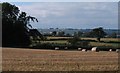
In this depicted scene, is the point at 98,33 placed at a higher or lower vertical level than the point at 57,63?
higher

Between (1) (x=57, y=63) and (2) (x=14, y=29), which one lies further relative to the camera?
(2) (x=14, y=29)

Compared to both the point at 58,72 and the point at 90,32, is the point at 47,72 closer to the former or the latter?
the point at 58,72

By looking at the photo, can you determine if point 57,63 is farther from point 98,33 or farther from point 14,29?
point 98,33

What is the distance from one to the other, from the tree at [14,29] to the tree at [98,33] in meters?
20.5

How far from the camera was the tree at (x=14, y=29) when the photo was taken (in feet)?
228

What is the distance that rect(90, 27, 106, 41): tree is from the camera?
9428cm

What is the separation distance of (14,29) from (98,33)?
99.6 ft

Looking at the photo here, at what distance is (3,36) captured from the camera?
2685 inches

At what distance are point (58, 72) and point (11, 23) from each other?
54.9 meters

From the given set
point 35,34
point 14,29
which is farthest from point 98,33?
point 14,29

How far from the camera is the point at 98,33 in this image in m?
95.3

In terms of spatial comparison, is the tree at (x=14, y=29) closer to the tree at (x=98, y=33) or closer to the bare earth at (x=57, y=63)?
the tree at (x=98, y=33)

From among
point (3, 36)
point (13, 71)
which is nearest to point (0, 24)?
point (3, 36)

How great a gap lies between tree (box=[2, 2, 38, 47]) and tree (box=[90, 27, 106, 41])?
2051 centimetres
